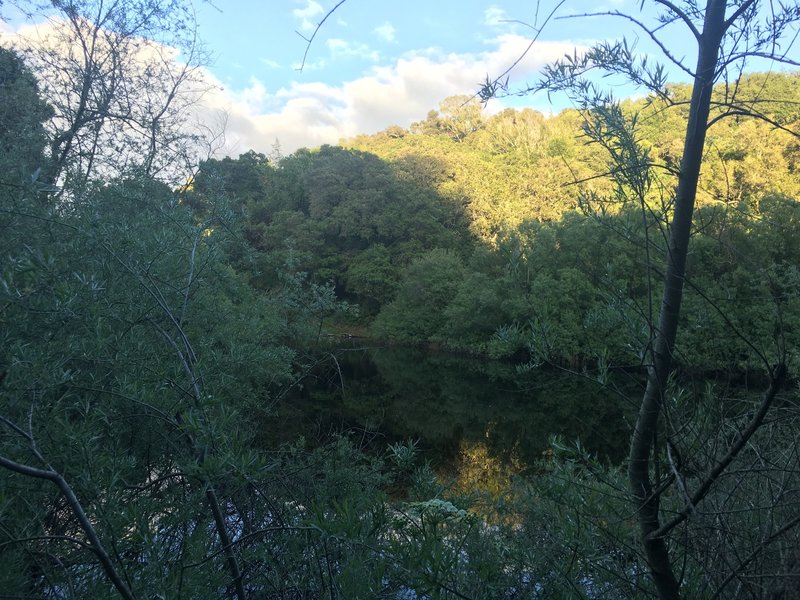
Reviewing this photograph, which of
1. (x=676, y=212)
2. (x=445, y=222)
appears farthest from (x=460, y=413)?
(x=445, y=222)

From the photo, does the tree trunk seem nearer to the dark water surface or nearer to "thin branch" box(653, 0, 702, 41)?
"thin branch" box(653, 0, 702, 41)

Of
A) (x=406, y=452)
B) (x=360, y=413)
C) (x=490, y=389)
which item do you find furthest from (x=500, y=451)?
(x=406, y=452)

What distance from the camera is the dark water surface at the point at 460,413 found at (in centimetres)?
1041

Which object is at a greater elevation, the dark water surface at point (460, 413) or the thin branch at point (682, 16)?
the thin branch at point (682, 16)

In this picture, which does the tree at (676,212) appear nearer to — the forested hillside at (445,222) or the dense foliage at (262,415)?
the dense foliage at (262,415)

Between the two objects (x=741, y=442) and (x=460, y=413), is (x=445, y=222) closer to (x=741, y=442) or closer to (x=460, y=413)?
(x=460, y=413)

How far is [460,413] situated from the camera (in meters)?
15.7

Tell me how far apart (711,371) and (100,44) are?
837 centimetres

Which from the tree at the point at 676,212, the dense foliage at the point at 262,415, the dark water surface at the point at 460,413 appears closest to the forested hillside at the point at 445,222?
the dark water surface at the point at 460,413

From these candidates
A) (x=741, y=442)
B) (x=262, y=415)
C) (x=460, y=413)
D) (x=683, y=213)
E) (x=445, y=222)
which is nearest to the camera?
(x=741, y=442)

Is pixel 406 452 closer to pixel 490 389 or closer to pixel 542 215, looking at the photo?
pixel 490 389

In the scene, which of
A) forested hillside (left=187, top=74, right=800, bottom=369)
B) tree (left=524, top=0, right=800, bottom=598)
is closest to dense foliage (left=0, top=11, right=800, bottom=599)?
tree (left=524, top=0, right=800, bottom=598)

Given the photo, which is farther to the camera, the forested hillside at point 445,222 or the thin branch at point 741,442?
the forested hillside at point 445,222

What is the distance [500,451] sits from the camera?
11695 millimetres
